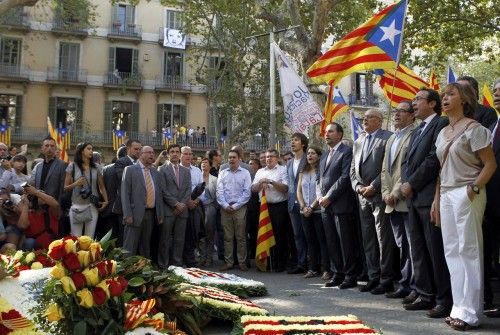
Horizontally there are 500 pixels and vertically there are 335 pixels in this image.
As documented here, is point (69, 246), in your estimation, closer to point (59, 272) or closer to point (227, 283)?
point (59, 272)

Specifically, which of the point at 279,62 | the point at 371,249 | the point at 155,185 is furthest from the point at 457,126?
the point at 279,62

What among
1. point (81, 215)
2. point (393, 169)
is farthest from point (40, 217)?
point (393, 169)

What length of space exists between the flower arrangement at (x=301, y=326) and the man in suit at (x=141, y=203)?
441 cm

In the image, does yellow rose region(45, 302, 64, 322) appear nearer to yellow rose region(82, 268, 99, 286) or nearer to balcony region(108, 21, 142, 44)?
yellow rose region(82, 268, 99, 286)

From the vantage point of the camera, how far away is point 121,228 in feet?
32.1

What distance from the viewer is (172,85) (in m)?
43.7

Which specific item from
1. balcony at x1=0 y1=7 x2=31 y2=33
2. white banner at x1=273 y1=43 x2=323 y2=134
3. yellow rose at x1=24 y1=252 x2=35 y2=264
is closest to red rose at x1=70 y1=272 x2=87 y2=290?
yellow rose at x1=24 y1=252 x2=35 y2=264

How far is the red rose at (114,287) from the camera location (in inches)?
145

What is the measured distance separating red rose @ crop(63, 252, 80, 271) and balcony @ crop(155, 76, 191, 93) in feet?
133

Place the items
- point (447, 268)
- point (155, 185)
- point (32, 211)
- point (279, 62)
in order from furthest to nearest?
point (279, 62), point (155, 185), point (32, 211), point (447, 268)

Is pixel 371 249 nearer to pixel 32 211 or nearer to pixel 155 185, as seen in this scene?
pixel 155 185

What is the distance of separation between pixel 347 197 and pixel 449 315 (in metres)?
2.55

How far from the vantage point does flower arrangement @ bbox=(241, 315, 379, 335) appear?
4754 millimetres

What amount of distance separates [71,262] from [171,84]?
41.0m
